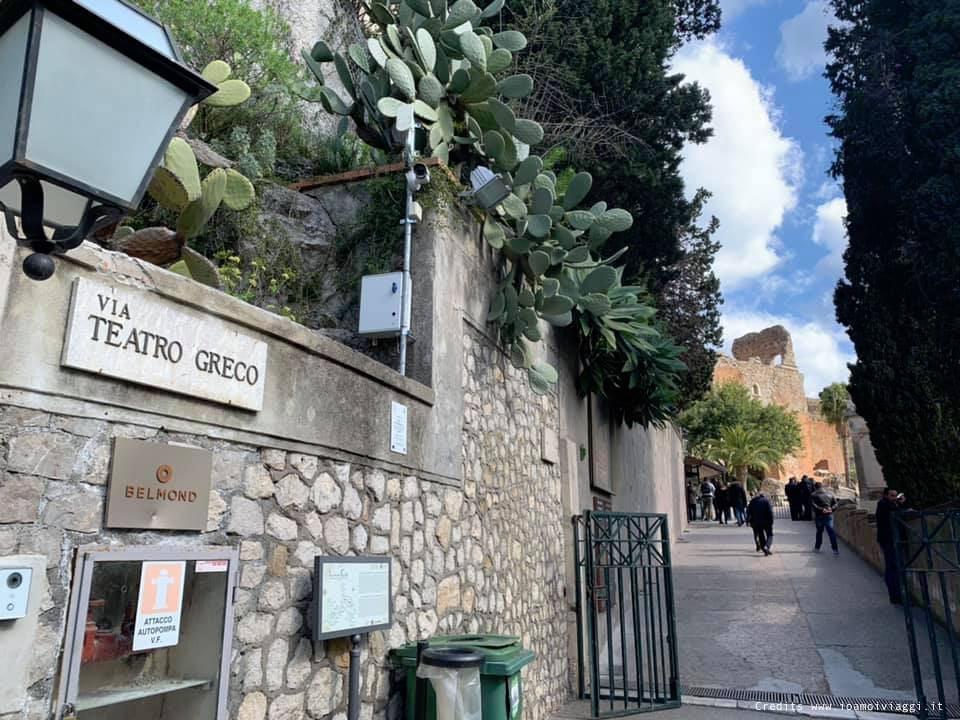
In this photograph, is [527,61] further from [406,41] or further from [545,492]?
[545,492]

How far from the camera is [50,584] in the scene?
2240mm

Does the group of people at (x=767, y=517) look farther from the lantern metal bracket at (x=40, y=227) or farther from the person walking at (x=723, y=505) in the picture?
the lantern metal bracket at (x=40, y=227)

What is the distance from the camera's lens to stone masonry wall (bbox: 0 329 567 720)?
226cm

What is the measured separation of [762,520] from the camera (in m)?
15.2

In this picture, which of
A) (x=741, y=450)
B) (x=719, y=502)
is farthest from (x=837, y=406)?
(x=719, y=502)

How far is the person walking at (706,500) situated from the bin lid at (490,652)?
28427mm

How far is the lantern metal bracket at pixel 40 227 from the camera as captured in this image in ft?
5.69

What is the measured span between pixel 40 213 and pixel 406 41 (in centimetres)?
423

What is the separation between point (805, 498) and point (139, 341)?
84.3 ft

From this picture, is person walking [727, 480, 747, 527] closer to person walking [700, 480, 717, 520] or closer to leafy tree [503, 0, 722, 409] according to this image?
person walking [700, 480, 717, 520]

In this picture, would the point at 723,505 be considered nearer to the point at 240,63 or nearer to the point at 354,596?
the point at 240,63

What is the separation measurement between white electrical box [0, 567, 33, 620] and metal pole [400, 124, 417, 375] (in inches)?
106

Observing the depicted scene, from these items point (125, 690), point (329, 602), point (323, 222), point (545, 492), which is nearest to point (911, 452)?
point (545, 492)

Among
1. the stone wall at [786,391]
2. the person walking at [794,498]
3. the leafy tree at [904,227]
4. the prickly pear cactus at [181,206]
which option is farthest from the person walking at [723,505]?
the stone wall at [786,391]
